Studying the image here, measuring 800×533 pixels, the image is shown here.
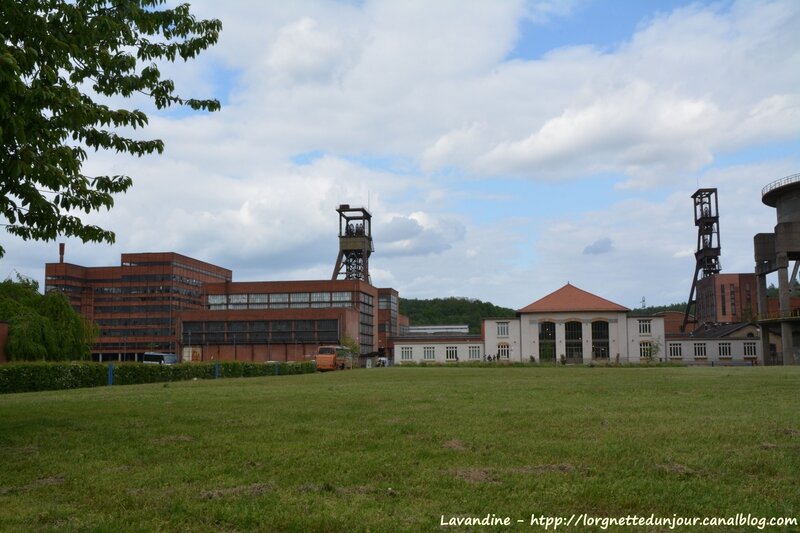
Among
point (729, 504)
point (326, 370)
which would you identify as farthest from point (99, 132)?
point (326, 370)

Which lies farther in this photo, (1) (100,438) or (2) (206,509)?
(1) (100,438)

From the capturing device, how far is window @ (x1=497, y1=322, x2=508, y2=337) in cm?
9738

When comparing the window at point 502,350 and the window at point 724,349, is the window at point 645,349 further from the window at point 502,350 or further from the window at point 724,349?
the window at point 502,350

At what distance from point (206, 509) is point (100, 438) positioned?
5.57 m

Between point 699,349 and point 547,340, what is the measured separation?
23.2 metres

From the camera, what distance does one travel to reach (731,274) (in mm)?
131000

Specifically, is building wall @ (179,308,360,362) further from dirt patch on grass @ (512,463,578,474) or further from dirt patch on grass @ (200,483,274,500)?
dirt patch on grass @ (200,483,274,500)

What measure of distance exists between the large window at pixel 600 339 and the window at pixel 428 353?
2377 cm

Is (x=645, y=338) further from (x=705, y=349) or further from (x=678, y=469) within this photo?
(x=678, y=469)

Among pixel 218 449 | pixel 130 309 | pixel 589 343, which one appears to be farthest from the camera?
pixel 130 309

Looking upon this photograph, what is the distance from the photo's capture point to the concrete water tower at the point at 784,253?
74375 mm

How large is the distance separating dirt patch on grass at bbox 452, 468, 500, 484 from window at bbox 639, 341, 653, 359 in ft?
296

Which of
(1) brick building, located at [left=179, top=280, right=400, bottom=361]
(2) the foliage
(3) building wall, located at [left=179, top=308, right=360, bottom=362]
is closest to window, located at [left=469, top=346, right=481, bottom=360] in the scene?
(1) brick building, located at [left=179, top=280, right=400, bottom=361]

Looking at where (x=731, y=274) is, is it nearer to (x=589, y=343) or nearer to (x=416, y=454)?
(x=589, y=343)
